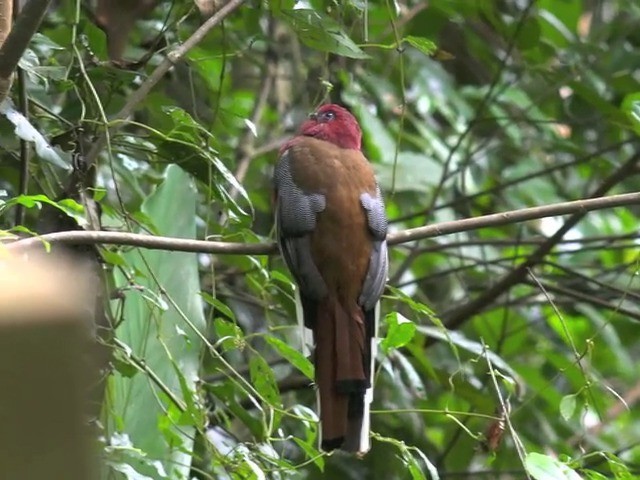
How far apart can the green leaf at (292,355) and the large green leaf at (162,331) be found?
27 centimetres

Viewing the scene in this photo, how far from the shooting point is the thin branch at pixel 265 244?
1.44 metres

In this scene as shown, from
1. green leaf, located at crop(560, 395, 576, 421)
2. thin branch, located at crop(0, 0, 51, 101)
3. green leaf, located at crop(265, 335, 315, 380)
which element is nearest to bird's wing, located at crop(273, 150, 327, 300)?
green leaf, located at crop(265, 335, 315, 380)

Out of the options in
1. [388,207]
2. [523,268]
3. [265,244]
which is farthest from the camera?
[388,207]

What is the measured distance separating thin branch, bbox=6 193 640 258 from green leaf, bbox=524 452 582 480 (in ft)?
1.22

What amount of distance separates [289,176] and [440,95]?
122 centimetres

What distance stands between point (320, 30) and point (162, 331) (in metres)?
0.69

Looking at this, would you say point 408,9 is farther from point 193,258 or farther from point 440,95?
point 193,258

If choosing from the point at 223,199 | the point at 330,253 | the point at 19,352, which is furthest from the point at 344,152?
the point at 19,352

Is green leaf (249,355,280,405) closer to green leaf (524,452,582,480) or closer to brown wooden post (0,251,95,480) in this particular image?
green leaf (524,452,582,480)

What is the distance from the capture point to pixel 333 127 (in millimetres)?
2568

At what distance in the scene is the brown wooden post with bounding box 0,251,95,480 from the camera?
1.47 feet

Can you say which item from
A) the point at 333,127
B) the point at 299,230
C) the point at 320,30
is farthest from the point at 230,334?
the point at 333,127

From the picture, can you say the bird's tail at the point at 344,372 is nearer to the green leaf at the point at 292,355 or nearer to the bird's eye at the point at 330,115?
the green leaf at the point at 292,355

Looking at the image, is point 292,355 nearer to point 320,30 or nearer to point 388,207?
point 320,30
